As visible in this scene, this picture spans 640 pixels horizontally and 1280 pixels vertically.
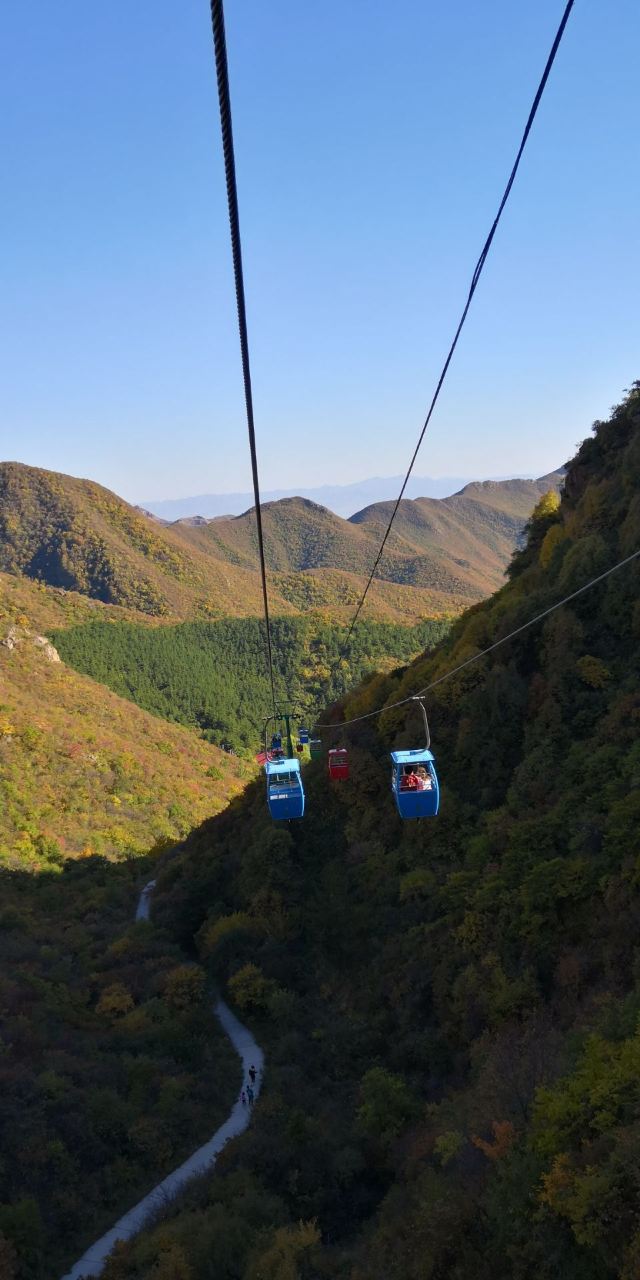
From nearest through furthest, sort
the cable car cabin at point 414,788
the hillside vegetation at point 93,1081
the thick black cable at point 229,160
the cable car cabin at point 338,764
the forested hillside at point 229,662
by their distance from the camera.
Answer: the thick black cable at point 229,160 → the cable car cabin at point 414,788 → the hillside vegetation at point 93,1081 → the cable car cabin at point 338,764 → the forested hillside at point 229,662

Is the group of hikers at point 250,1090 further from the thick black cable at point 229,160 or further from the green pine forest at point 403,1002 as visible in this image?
the thick black cable at point 229,160

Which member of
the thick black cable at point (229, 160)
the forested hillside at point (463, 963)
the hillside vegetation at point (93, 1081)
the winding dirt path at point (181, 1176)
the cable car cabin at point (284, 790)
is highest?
the thick black cable at point (229, 160)

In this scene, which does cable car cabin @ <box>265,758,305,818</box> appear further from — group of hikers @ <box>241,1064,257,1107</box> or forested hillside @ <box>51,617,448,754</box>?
forested hillside @ <box>51,617,448,754</box>

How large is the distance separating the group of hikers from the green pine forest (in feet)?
1.85

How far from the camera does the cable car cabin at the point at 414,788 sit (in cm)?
2000

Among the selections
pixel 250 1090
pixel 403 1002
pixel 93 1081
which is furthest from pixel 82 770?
pixel 403 1002

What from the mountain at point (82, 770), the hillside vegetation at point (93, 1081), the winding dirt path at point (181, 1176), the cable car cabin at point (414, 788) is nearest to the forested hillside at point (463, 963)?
the winding dirt path at point (181, 1176)

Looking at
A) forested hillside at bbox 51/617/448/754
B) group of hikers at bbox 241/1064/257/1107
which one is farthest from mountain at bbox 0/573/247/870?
group of hikers at bbox 241/1064/257/1107

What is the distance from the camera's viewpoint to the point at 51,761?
267ft

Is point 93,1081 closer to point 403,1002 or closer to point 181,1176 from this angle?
point 181,1176

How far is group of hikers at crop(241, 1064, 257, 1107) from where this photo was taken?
29.2 m

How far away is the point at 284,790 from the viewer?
24.4 meters

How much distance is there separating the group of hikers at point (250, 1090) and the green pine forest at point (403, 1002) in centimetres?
56

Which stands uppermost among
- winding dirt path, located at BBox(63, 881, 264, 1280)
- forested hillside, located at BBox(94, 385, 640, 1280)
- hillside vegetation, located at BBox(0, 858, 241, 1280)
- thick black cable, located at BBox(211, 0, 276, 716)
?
thick black cable, located at BBox(211, 0, 276, 716)
